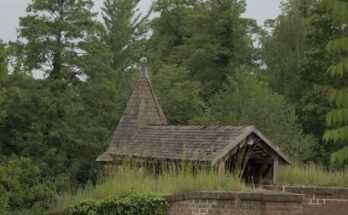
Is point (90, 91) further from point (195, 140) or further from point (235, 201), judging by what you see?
point (235, 201)

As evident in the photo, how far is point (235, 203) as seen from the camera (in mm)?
10141

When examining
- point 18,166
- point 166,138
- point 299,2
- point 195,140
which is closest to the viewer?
point 195,140

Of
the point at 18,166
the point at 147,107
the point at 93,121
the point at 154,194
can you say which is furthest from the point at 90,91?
the point at 154,194

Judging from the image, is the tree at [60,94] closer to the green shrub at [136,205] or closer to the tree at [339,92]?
the green shrub at [136,205]

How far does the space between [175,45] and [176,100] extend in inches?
561

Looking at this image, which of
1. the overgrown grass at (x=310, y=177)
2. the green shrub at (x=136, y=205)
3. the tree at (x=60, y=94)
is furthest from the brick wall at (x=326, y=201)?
the tree at (x=60, y=94)

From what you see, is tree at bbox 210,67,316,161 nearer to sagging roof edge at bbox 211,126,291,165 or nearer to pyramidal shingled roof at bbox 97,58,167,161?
pyramidal shingled roof at bbox 97,58,167,161

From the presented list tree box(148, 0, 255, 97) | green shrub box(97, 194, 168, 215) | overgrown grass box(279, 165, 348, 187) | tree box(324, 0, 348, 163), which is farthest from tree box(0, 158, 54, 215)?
tree box(324, 0, 348, 163)

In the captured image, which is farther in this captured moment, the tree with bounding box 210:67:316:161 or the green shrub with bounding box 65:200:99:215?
the tree with bounding box 210:67:316:161

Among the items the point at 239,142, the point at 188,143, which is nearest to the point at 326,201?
the point at 239,142

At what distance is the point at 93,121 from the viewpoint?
33969mm

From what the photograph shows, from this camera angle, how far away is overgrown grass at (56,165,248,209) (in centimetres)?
1054

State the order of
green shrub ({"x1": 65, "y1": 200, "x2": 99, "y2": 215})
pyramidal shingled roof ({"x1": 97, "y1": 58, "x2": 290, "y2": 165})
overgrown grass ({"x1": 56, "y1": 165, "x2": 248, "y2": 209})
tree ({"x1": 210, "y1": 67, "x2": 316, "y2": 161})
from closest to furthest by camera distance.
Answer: overgrown grass ({"x1": 56, "y1": 165, "x2": 248, "y2": 209}) → green shrub ({"x1": 65, "y1": 200, "x2": 99, "y2": 215}) → pyramidal shingled roof ({"x1": 97, "y1": 58, "x2": 290, "y2": 165}) → tree ({"x1": 210, "y1": 67, "x2": 316, "y2": 161})

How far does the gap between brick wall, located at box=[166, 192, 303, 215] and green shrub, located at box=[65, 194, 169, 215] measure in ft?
0.62
